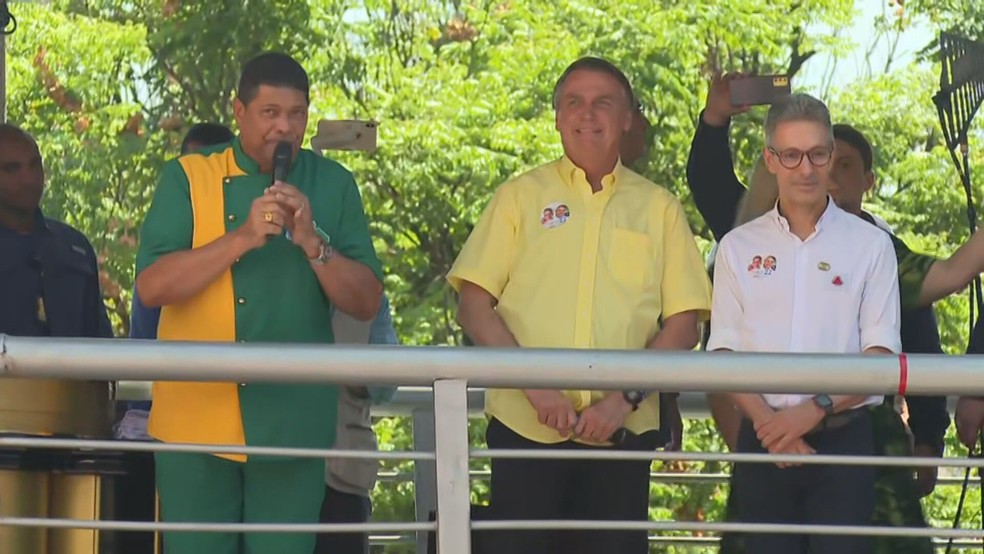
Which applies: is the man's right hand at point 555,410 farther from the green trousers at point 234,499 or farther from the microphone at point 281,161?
the microphone at point 281,161

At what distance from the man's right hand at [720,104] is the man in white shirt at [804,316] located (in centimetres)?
75

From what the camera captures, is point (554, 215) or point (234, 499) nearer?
point (234, 499)

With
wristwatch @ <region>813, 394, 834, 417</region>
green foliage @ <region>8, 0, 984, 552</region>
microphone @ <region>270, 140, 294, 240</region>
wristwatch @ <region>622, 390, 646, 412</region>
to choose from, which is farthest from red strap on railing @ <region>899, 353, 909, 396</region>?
green foliage @ <region>8, 0, 984, 552</region>

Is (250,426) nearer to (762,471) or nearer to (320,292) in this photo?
(320,292)

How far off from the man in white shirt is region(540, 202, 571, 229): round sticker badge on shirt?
37cm

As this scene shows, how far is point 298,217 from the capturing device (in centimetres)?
340

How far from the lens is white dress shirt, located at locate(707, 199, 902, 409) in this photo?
11.9 feet

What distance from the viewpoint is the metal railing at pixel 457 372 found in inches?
108

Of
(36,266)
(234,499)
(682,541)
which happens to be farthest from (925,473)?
(36,266)

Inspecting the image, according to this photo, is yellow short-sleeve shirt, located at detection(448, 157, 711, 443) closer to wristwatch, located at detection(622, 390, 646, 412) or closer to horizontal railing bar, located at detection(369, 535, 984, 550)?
wristwatch, located at detection(622, 390, 646, 412)

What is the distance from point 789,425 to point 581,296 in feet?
1.89

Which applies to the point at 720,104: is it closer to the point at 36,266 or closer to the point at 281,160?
the point at 281,160

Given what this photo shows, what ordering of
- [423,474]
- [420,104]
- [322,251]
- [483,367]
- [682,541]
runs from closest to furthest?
1. [483,367]
2. [322,251]
3. [423,474]
4. [682,541]
5. [420,104]

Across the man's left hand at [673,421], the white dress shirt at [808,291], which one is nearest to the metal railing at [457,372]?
the white dress shirt at [808,291]
